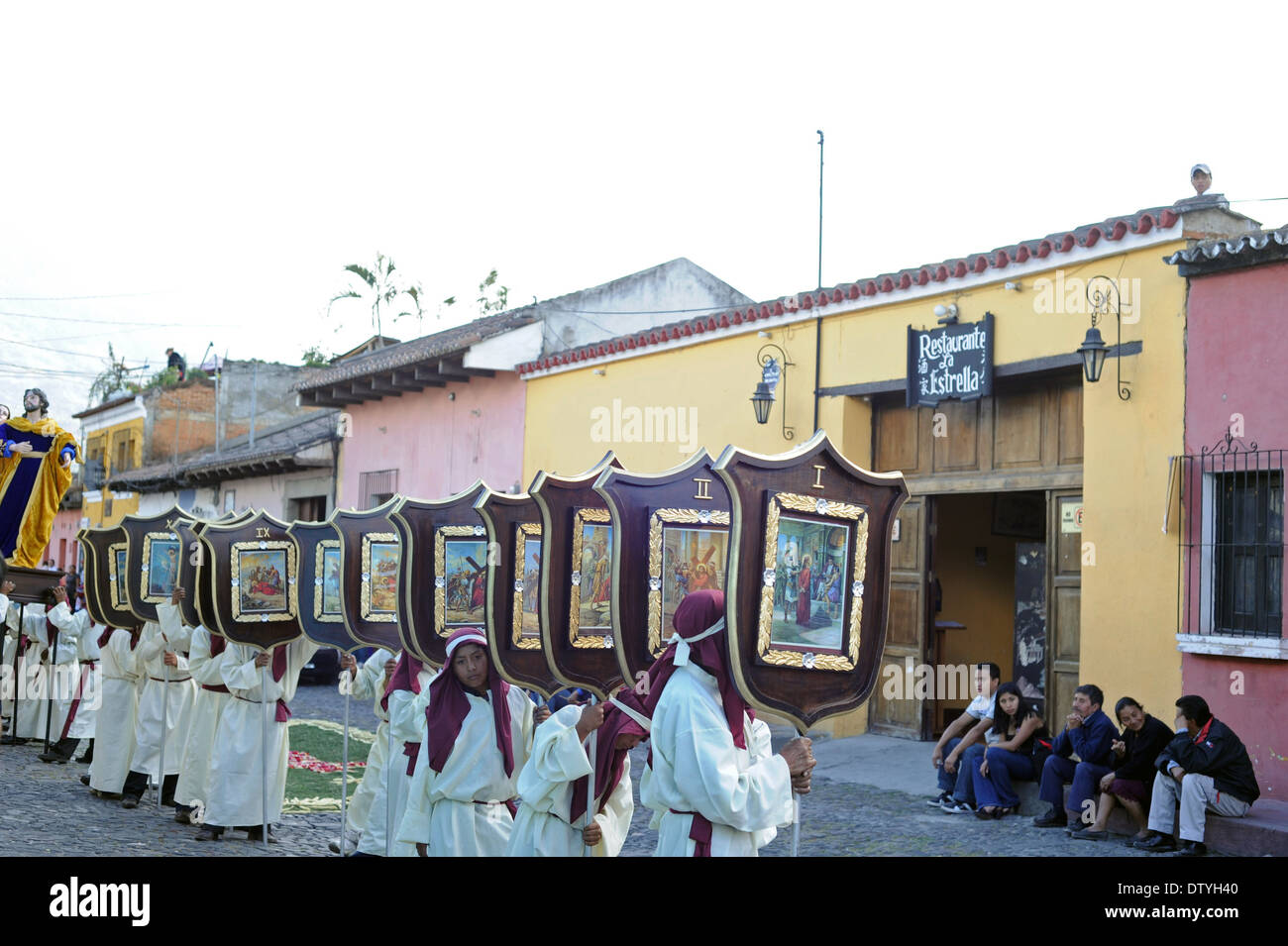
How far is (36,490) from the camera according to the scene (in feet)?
33.9

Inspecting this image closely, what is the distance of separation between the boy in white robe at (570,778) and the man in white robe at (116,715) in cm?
688

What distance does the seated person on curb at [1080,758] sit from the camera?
931 cm

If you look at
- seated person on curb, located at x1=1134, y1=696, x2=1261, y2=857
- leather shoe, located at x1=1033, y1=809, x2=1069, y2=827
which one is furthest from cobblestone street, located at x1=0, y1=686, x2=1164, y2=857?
seated person on curb, located at x1=1134, y1=696, x2=1261, y2=857

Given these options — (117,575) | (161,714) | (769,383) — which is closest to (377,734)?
(161,714)

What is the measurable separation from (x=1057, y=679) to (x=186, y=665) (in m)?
7.12

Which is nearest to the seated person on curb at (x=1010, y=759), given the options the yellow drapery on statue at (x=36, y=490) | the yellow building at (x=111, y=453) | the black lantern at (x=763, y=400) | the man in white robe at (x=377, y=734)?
the black lantern at (x=763, y=400)

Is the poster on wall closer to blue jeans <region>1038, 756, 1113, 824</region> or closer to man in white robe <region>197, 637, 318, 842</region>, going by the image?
blue jeans <region>1038, 756, 1113, 824</region>

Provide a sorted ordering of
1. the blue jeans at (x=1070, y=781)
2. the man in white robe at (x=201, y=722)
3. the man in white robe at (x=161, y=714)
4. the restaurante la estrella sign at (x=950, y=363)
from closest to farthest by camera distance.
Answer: the blue jeans at (x=1070, y=781) < the man in white robe at (x=201, y=722) < the man in white robe at (x=161, y=714) < the restaurante la estrella sign at (x=950, y=363)

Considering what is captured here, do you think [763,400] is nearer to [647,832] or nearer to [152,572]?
[647,832]

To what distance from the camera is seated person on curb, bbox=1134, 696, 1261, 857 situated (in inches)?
333

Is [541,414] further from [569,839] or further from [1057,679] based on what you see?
[569,839]

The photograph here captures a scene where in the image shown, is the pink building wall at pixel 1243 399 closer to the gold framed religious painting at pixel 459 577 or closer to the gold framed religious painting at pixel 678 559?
the gold framed religious painting at pixel 678 559

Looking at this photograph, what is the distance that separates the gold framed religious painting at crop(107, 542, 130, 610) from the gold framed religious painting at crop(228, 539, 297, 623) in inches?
90.9
